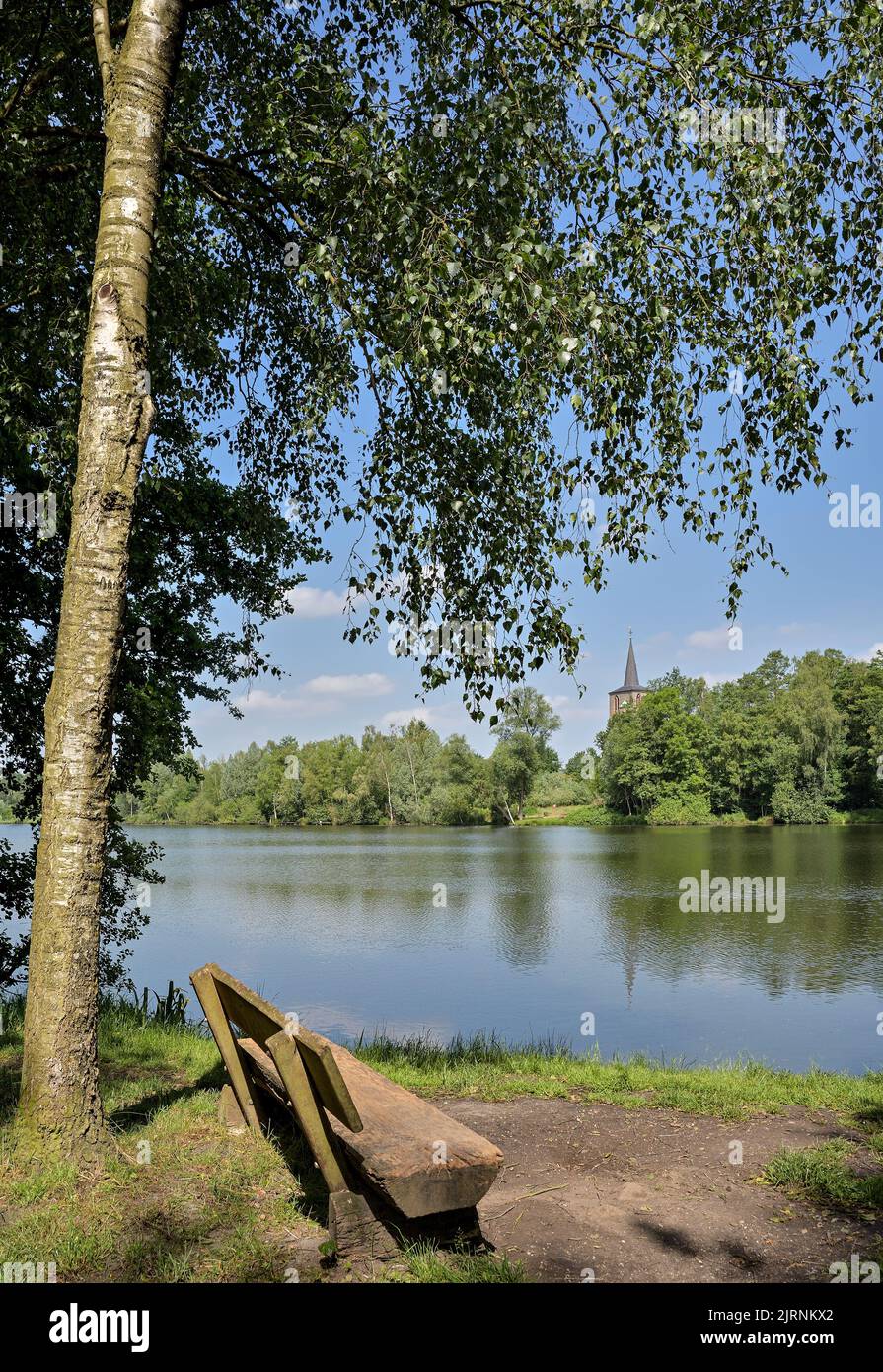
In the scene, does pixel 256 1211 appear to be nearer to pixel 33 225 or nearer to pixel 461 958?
pixel 33 225

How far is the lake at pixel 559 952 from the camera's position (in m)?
13.1

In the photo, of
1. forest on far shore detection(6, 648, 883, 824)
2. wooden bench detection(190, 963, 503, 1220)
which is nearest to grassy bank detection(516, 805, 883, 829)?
forest on far shore detection(6, 648, 883, 824)

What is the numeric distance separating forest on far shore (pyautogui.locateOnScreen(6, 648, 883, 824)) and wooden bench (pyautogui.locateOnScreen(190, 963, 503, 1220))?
63.6 metres

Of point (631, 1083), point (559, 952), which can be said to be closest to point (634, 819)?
point (559, 952)

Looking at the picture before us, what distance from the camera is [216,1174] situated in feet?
14.2

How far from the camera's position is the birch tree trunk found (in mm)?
4184

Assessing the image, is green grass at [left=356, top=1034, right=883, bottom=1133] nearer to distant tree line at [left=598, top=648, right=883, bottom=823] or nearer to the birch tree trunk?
the birch tree trunk

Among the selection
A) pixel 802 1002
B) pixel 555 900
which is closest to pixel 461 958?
pixel 802 1002

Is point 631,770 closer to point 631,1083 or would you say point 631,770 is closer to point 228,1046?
point 631,1083

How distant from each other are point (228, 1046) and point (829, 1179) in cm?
326

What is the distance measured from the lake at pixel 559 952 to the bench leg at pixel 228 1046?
6599 millimetres

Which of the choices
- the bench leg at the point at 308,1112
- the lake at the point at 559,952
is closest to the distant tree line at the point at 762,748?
the lake at the point at 559,952

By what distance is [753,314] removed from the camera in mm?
5965
